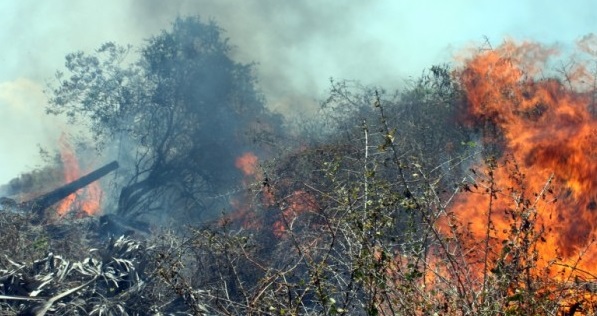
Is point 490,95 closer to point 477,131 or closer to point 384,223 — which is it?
point 477,131

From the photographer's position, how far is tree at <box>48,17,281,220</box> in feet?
70.4

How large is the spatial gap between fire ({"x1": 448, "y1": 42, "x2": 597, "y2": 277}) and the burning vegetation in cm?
5

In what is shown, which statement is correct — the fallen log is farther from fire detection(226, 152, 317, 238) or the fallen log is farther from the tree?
fire detection(226, 152, 317, 238)

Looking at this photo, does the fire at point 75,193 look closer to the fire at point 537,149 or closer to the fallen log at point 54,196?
the fallen log at point 54,196

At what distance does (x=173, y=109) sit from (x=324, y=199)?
1727cm

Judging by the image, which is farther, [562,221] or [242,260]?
[242,260]

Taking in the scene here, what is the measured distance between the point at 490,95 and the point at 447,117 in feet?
6.17

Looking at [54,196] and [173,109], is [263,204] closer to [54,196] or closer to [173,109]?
[54,196]

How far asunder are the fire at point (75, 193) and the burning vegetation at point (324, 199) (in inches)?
6.0

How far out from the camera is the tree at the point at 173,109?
21469mm

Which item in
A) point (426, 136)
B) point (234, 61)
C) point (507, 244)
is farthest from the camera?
point (234, 61)

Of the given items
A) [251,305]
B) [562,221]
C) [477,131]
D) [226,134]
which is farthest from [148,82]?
[251,305]

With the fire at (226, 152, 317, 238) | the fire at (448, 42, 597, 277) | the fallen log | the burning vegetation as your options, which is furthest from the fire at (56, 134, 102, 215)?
the fire at (448, 42, 597, 277)

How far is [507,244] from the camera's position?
4727mm
